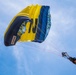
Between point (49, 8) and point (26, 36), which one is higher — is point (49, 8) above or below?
above

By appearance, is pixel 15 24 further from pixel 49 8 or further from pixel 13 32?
pixel 49 8

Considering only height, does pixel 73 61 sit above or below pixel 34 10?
below

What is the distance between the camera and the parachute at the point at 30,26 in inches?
943

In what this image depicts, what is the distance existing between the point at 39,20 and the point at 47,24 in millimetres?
819

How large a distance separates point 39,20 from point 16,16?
2.79 meters

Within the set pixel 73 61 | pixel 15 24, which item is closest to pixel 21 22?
pixel 15 24

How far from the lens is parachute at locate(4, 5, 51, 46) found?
23953 mm

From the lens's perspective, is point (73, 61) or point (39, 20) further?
point (39, 20)

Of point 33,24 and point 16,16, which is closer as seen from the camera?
point 16,16

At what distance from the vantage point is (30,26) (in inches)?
1017

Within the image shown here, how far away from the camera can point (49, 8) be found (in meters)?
26.8

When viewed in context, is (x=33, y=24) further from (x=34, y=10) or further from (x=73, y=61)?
(x=73, y=61)

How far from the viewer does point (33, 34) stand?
2652cm

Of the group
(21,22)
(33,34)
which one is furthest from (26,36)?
(21,22)
